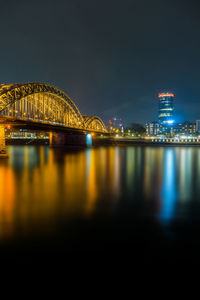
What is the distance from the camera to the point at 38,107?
200 feet

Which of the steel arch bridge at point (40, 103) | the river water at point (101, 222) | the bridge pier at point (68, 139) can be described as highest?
the steel arch bridge at point (40, 103)

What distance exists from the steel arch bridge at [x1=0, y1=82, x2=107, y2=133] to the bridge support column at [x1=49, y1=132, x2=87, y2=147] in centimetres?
518

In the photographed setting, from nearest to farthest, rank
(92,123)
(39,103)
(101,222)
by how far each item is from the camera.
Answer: (101,222)
(39,103)
(92,123)

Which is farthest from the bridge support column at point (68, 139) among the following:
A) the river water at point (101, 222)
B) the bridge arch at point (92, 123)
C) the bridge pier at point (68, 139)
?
the river water at point (101, 222)

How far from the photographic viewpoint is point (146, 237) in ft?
20.1

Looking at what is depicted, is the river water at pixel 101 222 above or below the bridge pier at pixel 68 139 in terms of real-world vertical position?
below

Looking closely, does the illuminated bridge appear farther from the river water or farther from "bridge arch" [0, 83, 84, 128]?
the river water

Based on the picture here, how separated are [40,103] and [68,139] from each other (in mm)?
16728

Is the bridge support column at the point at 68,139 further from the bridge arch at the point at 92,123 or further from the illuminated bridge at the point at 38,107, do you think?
the bridge arch at the point at 92,123

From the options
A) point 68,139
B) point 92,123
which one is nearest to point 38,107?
point 68,139

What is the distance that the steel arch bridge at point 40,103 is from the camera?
40406 millimetres

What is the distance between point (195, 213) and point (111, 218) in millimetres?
3436

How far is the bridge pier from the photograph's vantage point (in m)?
74.1

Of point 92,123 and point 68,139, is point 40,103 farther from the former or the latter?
point 92,123
